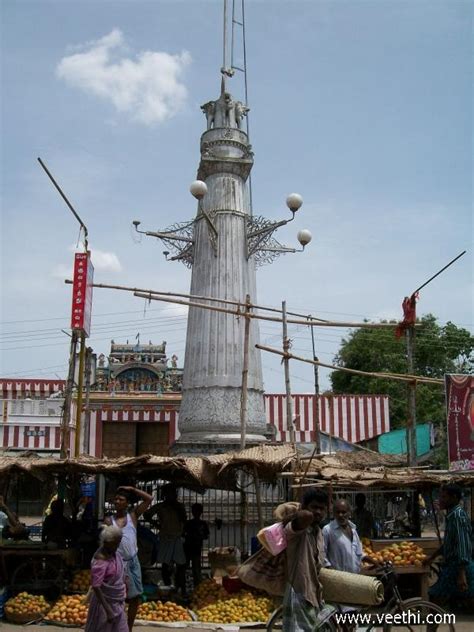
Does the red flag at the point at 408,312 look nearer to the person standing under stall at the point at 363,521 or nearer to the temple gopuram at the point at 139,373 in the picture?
the person standing under stall at the point at 363,521

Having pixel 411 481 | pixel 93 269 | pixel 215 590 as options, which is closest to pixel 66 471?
pixel 215 590

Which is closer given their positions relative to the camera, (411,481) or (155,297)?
(411,481)

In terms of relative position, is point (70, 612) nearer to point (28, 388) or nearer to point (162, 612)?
point (162, 612)

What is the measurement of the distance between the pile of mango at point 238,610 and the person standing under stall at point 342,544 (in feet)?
11.2

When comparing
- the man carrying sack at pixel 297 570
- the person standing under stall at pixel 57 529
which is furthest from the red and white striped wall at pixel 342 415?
the man carrying sack at pixel 297 570

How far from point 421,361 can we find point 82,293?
30.5 m

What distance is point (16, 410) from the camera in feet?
91.8

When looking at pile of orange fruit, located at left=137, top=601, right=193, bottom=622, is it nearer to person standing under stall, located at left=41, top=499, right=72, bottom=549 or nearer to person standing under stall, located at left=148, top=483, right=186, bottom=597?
person standing under stall, located at left=148, top=483, right=186, bottom=597

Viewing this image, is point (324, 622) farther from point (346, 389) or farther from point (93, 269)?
point (346, 389)

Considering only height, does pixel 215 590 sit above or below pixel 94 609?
below

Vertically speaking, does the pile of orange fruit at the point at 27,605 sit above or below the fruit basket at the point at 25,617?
above

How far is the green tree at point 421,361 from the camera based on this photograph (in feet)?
126

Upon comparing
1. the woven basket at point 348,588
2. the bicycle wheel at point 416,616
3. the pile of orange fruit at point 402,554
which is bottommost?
the bicycle wheel at point 416,616

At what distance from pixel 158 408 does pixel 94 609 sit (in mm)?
22681
